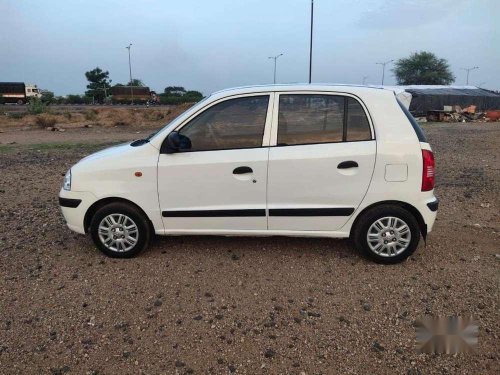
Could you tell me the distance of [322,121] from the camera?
405 cm

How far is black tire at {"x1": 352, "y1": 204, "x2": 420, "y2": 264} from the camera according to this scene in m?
4.02

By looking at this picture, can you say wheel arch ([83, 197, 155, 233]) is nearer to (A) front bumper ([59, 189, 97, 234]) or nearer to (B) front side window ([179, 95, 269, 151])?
(A) front bumper ([59, 189, 97, 234])

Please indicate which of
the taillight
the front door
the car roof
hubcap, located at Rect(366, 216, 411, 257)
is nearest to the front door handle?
the front door

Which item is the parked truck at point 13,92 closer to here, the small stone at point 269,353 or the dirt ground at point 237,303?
the dirt ground at point 237,303

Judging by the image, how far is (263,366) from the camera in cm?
272

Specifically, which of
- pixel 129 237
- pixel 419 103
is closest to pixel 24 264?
pixel 129 237

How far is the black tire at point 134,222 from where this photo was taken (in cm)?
423

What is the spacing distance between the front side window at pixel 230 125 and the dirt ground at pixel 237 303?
1.23 meters

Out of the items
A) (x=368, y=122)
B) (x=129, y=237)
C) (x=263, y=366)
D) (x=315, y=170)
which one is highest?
(x=368, y=122)

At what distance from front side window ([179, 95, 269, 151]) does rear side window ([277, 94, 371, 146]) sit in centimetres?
23

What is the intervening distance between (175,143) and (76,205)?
1.30m

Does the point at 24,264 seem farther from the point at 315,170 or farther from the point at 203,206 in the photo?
the point at 315,170

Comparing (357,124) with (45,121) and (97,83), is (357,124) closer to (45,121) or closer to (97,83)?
(45,121)

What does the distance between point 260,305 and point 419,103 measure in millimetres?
39163
